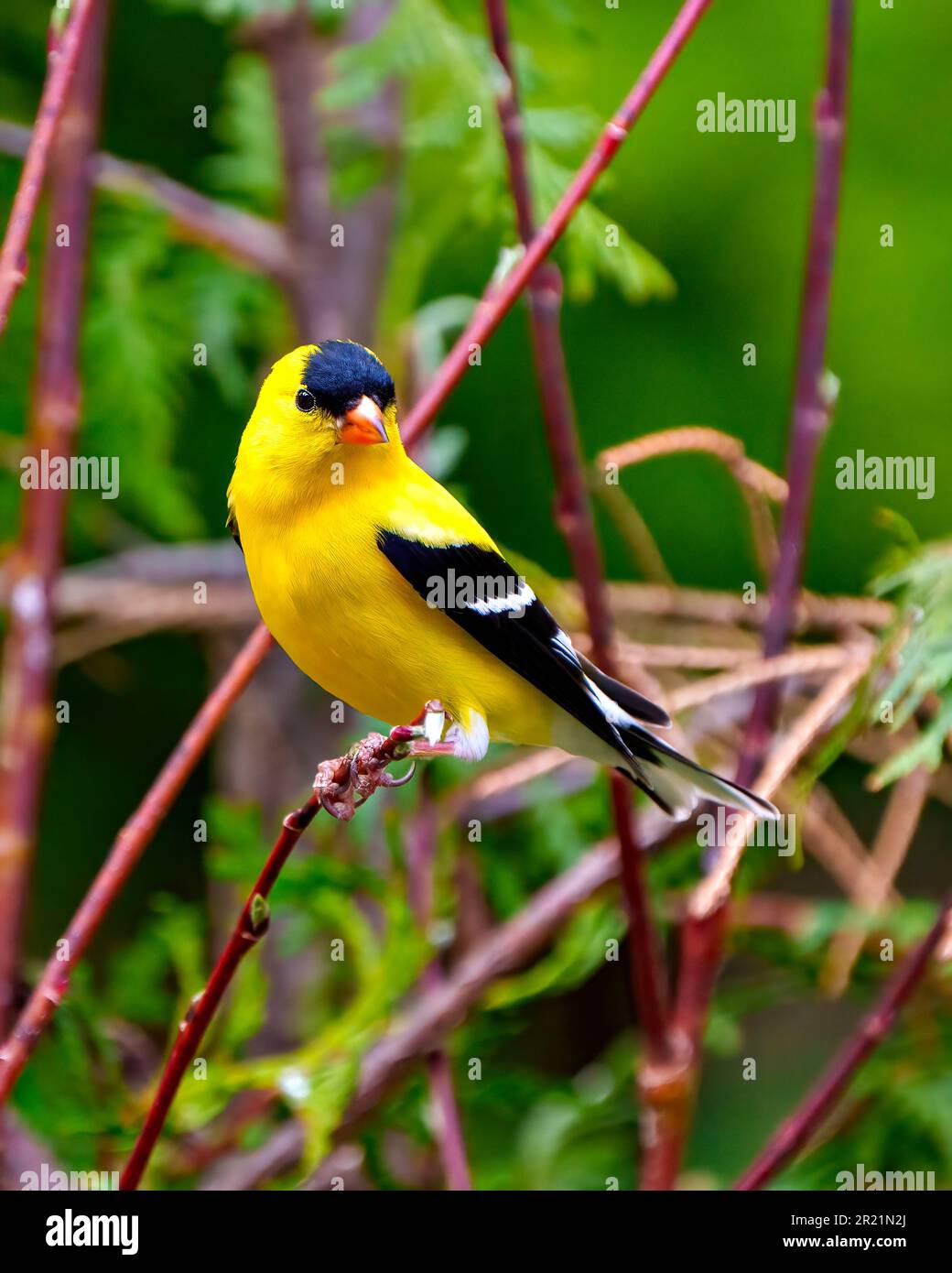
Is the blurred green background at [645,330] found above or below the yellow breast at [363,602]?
above

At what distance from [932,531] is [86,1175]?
2.62m

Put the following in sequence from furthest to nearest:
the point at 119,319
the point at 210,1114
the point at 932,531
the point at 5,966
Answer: the point at 932,531
the point at 119,319
the point at 210,1114
the point at 5,966

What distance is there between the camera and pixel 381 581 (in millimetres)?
1564

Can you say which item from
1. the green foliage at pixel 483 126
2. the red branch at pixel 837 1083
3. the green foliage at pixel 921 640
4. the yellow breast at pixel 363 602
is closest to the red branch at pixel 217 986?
the yellow breast at pixel 363 602

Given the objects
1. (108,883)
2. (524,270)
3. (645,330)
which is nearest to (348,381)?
(524,270)

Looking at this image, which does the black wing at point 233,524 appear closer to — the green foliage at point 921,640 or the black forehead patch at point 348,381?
the black forehead patch at point 348,381

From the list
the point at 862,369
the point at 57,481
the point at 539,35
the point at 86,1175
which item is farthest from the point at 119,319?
the point at 862,369

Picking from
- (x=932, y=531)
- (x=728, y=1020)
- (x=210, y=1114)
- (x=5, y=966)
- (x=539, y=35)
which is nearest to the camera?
(x=5, y=966)

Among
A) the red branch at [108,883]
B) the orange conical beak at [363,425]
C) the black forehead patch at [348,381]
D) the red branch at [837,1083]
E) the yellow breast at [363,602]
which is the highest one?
the black forehead patch at [348,381]

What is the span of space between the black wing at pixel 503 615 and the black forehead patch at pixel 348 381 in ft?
0.49

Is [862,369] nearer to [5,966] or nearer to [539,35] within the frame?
[539,35]

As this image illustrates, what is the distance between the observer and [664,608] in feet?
6.82

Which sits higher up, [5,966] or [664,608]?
[664,608]

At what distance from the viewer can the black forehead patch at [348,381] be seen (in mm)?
1567
